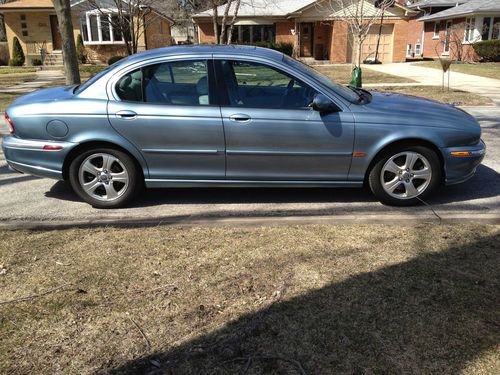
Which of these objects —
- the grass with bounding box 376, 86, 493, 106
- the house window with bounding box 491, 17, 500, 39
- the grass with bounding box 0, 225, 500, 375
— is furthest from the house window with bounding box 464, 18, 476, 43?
the grass with bounding box 0, 225, 500, 375

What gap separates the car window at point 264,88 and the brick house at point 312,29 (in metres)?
29.2

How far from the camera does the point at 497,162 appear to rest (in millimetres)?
6773

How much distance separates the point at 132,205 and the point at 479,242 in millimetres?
3437

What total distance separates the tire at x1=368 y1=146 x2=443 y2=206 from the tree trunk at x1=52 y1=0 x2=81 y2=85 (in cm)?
827

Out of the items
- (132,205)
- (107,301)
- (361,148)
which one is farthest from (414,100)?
(107,301)

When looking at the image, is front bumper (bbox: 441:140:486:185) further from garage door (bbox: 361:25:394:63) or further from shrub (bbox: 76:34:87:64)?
shrub (bbox: 76:34:87:64)

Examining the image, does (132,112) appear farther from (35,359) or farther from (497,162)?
(497,162)

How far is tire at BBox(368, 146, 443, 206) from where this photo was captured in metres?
4.94

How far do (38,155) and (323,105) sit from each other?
2.95 meters

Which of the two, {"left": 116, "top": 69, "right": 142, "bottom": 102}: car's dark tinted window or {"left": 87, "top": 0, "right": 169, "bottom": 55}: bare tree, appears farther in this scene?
{"left": 87, "top": 0, "right": 169, "bottom": 55}: bare tree

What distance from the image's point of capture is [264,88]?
16.5 ft

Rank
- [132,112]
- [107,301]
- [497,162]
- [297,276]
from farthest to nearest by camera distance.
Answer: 1. [497,162]
2. [132,112]
3. [297,276]
4. [107,301]

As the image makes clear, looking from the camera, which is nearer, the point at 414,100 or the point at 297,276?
the point at 297,276

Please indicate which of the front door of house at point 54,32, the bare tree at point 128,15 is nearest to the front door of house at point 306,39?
the bare tree at point 128,15
